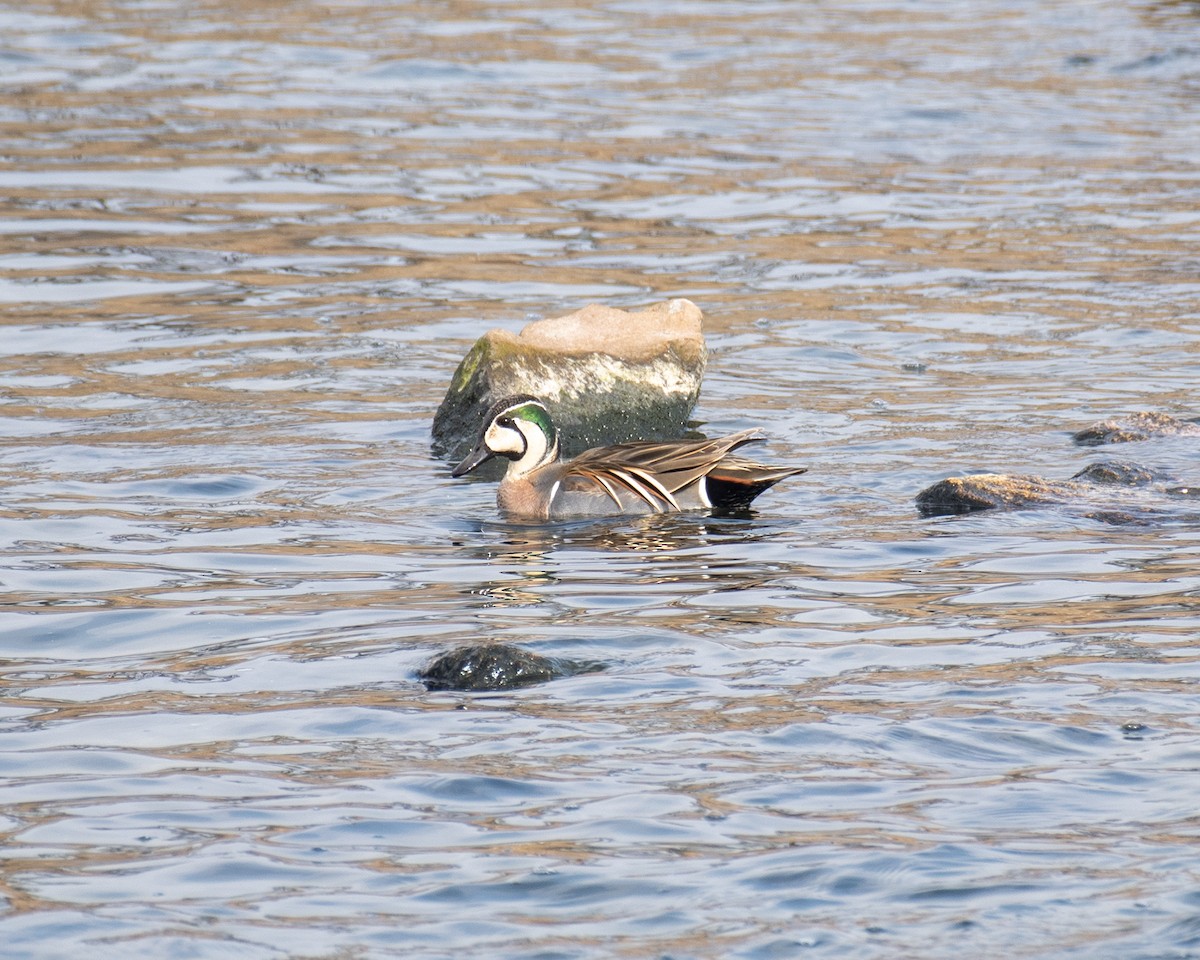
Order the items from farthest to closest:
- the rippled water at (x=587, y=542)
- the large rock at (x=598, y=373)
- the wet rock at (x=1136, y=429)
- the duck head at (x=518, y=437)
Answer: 1. the large rock at (x=598, y=373)
2. the wet rock at (x=1136, y=429)
3. the duck head at (x=518, y=437)
4. the rippled water at (x=587, y=542)

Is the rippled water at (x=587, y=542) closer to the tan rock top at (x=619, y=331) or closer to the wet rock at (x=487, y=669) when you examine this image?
the wet rock at (x=487, y=669)

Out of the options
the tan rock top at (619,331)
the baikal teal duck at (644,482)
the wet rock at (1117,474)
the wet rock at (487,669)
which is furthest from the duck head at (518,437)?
the wet rock at (487,669)

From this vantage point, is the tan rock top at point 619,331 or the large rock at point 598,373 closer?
the large rock at point 598,373

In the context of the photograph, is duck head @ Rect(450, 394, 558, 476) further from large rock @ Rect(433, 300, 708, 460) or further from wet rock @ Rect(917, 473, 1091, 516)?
wet rock @ Rect(917, 473, 1091, 516)

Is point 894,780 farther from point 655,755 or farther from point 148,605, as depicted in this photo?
point 148,605

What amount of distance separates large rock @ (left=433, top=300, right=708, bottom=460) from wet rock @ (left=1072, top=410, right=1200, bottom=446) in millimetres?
2163

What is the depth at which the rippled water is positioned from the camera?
498cm

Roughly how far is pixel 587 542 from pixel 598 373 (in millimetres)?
2221

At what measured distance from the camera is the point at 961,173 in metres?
17.5

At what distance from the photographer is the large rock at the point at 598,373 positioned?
10.7 m

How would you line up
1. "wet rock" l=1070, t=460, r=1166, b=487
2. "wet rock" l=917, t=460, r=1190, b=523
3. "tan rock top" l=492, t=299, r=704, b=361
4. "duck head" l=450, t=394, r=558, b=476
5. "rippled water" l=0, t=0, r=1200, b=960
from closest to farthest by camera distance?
1. "rippled water" l=0, t=0, r=1200, b=960
2. "wet rock" l=917, t=460, r=1190, b=523
3. "wet rock" l=1070, t=460, r=1166, b=487
4. "duck head" l=450, t=394, r=558, b=476
5. "tan rock top" l=492, t=299, r=704, b=361

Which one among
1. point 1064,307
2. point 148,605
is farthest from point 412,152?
point 148,605

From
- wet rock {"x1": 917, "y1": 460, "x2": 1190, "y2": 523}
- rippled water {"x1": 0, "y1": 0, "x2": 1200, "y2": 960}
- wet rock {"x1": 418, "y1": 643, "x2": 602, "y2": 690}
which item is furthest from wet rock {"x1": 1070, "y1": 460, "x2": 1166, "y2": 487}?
wet rock {"x1": 418, "y1": 643, "x2": 602, "y2": 690}

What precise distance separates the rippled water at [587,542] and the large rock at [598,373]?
0.91 feet
